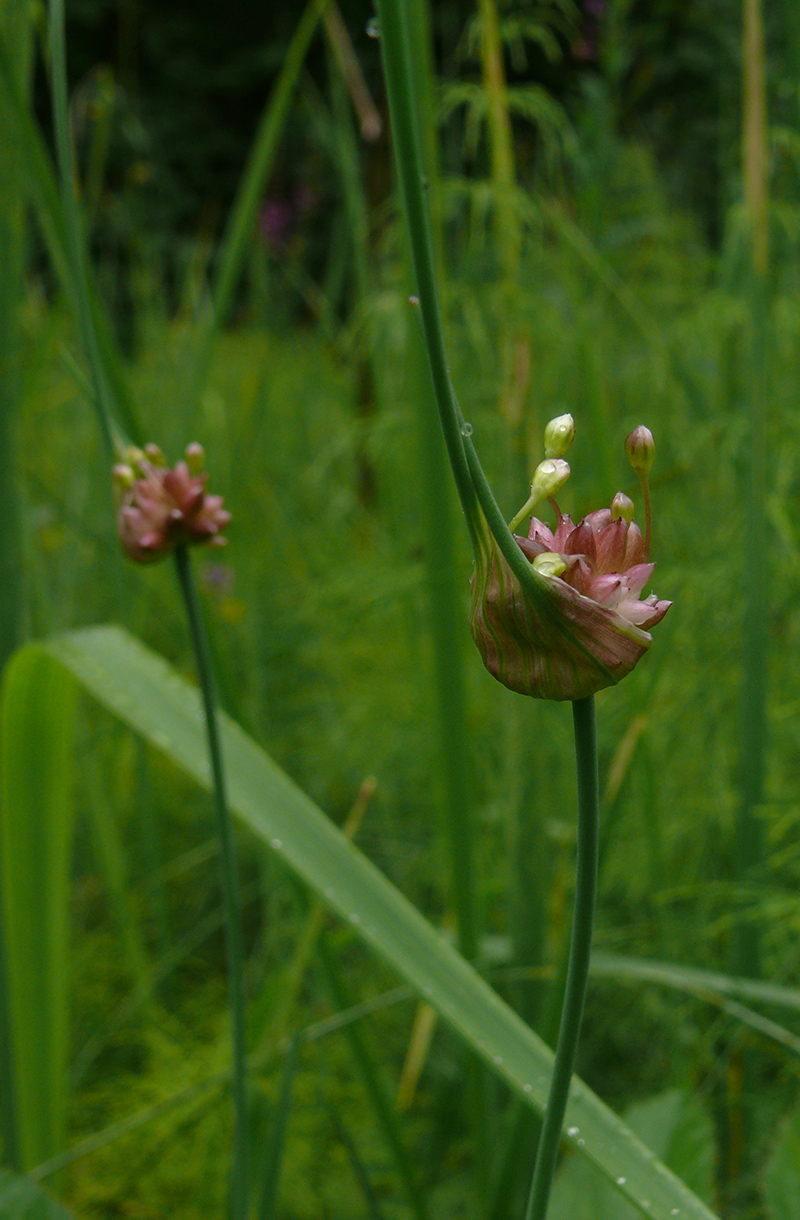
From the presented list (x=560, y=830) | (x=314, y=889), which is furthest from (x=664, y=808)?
(x=314, y=889)

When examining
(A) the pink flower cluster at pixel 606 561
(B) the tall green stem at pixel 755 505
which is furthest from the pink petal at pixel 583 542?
(B) the tall green stem at pixel 755 505

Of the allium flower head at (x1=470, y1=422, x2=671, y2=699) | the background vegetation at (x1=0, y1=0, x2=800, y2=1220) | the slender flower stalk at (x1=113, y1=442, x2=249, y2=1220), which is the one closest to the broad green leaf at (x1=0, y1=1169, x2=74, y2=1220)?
the background vegetation at (x1=0, y1=0, x2=800, y2=1220)

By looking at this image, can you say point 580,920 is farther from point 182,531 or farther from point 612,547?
point 182,531

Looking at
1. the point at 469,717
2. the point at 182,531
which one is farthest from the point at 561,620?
the point at 469,717

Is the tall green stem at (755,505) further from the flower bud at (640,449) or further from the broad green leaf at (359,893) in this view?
the flower bud at (640,449)

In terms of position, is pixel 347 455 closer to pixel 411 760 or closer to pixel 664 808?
pixel 411 760
